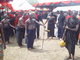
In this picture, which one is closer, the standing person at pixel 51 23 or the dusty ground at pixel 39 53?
the dusty ground at pixel 39 53

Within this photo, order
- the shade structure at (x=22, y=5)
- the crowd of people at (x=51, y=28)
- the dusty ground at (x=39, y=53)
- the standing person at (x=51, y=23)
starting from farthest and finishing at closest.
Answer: the shade structure at (x=22, y=5) < the standing person at (x=51, y=23) < the dusty ground at (x=39, y=53) < the crowd of people at (x=51, y=28)

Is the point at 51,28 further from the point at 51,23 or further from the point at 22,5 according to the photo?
the point at 22,5

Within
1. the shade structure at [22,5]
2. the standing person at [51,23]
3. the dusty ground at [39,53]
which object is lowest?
the dusty ground at [39,53]

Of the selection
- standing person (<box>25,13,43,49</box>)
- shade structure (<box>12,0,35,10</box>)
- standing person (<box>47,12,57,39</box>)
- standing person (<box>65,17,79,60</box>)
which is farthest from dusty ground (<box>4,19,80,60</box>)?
shade structure (<box>12,0,35,10</box>)

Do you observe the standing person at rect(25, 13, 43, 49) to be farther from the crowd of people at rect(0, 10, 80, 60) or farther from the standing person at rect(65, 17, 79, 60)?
the standing person at rect(65, 17, 79, 60)

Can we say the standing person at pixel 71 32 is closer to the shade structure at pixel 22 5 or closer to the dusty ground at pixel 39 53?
the dusty ground at pixel 39 53

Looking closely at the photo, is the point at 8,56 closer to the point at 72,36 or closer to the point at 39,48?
the point at 39,48

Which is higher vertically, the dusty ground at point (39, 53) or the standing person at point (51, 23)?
the standing person at point (51, 23)

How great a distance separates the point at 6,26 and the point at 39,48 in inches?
99.0

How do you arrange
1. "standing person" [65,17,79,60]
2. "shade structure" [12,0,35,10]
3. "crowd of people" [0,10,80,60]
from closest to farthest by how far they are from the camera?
"standing person" [65,17,79,60] < "crowd of people" [0,10,80,60] < "shade structure" [12,0,35,10]

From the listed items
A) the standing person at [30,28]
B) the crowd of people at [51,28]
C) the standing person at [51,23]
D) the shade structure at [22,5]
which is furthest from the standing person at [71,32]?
the shade structure at [22,5]

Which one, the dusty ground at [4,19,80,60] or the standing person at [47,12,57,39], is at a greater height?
the standing person at [47,12,57,39]

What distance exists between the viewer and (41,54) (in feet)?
27.2

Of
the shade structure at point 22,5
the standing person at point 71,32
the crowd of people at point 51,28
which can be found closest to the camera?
the standing person at point 71,32
